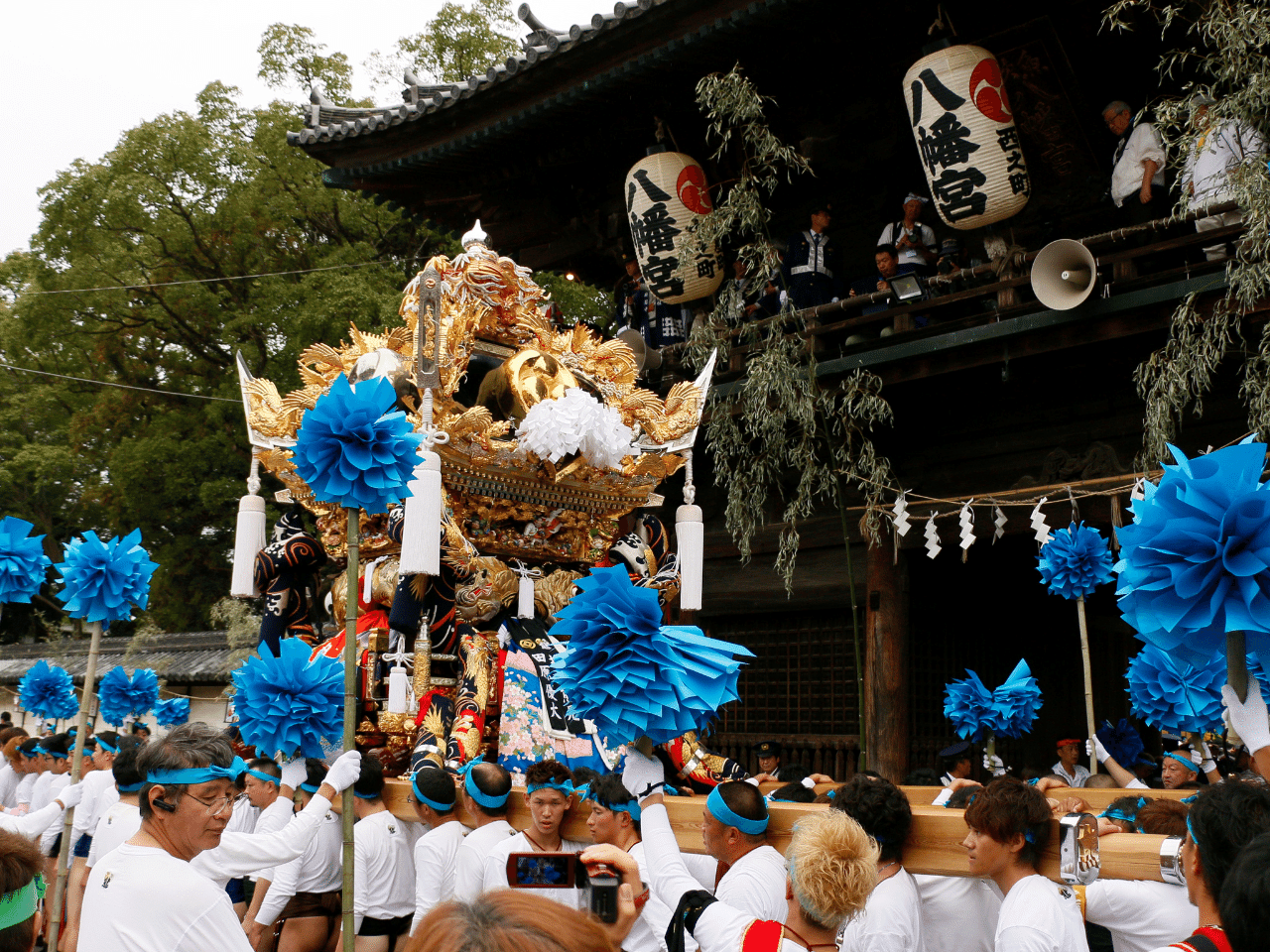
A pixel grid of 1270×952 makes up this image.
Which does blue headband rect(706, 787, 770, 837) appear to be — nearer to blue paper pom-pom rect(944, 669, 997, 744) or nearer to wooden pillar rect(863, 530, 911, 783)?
blue paper pom-pom rect(944, 669, 997, 744)

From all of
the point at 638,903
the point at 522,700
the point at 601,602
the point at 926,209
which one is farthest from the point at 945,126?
the point at 638,903

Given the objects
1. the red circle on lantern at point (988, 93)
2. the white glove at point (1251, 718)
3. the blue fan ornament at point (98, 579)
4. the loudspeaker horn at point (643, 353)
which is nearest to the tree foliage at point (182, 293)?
the loudspeaker horn at point (643, 353)

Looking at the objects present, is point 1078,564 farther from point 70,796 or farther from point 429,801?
point 70,796

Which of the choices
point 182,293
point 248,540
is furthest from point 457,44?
point 248,540

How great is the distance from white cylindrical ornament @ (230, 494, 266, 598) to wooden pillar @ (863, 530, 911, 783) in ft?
16.6

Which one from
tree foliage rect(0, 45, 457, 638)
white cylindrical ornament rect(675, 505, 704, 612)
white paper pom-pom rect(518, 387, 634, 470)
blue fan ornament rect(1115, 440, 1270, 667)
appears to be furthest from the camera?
tree foliage rect(0, 45, 457, 638)

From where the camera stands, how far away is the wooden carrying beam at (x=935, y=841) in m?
3.07

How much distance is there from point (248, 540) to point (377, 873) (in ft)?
6.43

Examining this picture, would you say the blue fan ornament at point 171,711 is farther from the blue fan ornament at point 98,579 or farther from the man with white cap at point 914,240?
Result: the man with white cap at point 914,240

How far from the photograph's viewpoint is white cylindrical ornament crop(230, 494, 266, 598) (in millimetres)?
5816

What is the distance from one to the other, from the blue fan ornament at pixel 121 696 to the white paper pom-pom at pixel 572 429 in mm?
4824

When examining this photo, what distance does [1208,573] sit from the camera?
8.95 ft

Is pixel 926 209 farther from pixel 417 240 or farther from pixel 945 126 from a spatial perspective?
pixel 417 240

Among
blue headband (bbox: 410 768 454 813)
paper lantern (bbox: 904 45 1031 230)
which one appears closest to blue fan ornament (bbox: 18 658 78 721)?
blue headband (bbox: 410 768 454 813)
